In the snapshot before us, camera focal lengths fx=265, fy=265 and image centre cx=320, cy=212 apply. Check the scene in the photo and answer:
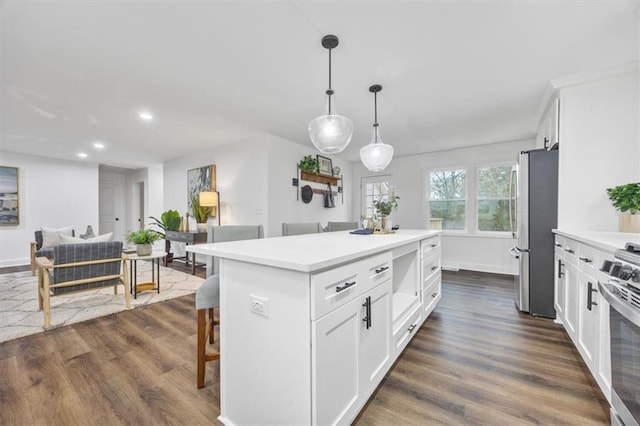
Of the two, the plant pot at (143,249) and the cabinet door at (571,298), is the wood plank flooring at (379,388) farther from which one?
the plant pot at (143,249)

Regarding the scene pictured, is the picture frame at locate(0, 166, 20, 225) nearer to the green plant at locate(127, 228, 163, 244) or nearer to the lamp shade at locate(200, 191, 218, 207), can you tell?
the lamp shade at locate(200, 191, 218, 207)

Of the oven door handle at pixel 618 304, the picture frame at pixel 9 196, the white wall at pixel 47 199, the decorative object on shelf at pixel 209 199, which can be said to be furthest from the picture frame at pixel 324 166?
the picture frame at pixel 9 196

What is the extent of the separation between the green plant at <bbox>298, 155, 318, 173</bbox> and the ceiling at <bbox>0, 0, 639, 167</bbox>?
1047mm

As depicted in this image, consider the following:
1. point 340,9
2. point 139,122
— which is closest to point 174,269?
point 139,122

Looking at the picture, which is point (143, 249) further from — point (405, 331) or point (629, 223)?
point (629, 223)

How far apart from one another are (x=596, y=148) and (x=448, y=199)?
2.81 m

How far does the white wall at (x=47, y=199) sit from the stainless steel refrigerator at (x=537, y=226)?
28.0ft

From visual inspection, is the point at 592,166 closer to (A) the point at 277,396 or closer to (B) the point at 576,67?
(B) the point at 576,67

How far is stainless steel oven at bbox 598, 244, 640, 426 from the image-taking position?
105 centimetres

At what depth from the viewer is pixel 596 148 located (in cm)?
248

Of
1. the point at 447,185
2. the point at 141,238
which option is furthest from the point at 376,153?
the point at 447,185

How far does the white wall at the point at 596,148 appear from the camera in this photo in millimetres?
2379

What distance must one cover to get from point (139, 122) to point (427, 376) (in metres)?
4.47

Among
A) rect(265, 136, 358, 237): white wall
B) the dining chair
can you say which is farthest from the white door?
the dining chair
